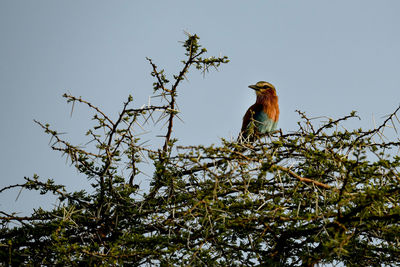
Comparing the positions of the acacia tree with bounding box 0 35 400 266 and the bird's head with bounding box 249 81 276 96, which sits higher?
the bird's head with bounding box 249 81 276 96

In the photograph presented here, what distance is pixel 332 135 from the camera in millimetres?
3176

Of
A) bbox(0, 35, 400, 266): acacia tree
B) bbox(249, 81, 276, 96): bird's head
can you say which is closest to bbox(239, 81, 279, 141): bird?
bbox(249, 81, 276, 96): bird's head

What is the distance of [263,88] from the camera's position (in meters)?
7.05

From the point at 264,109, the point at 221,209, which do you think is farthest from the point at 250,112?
the point at 221,209

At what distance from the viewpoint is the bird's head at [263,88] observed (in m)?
7.01

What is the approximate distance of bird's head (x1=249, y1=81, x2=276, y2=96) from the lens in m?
7.01

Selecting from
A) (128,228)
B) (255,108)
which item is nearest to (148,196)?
(128,228)

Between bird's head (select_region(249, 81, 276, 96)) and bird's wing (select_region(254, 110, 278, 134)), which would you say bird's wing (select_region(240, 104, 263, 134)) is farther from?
bird's head (select_region(249, 81, 276, 96))

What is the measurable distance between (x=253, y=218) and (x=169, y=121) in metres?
0.97

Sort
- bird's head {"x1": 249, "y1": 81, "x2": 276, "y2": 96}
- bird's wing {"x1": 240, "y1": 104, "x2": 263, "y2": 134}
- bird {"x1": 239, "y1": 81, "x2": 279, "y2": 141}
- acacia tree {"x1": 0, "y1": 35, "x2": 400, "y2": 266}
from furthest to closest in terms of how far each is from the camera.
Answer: bird's head {"x1": 249, "y1": 81, "x2": 276, "y2": 96} → bird {"x1": 239, "y1": 81, "x2": 279, "y2": 141} → bird's wing {"x1": 240, "y1": 104, "x2": 263, "y2": 134} → acacia tree {"x1": 0, "y1": 35, "x2": 400, "y2": 266}

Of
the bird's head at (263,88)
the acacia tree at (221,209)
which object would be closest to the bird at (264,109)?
the bird's head at (263,88)

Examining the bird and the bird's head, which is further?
the bird's head

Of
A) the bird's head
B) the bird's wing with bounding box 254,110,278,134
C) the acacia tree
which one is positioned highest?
the bird's head

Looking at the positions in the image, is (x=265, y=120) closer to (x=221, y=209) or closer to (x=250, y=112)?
(x=250, y=112)
